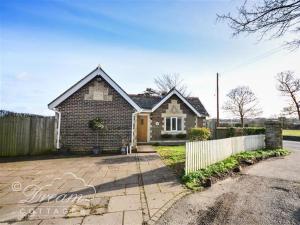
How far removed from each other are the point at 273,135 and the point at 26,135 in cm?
1544

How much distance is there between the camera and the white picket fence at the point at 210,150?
8.24 meters

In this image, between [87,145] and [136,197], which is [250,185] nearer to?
[136,197]

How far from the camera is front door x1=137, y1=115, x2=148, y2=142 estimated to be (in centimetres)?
2112

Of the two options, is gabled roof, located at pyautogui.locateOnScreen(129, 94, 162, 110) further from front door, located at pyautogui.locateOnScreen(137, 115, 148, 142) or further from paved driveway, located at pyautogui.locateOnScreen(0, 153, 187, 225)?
paved driveway, located at pyautogui.locateOnScreen(0, 153, 187, 225)

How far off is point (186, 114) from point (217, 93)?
709 centimetres

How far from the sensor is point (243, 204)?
5805mm

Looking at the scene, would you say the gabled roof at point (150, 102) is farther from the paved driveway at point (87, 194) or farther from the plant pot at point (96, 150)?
the paved driveway at point (87, 194)

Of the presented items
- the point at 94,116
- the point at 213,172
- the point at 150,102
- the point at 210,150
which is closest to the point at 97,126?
the point at 94,116

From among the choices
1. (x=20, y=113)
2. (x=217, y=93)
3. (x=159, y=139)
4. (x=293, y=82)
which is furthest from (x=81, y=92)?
(x=293, y=82)

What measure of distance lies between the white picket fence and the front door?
9143mm

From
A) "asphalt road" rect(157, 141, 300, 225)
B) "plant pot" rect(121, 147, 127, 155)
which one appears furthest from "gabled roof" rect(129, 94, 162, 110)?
"asphalt road" rect(157, 141, 300, 225)

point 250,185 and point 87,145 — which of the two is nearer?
point 250,185

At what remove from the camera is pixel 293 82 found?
130 feet
